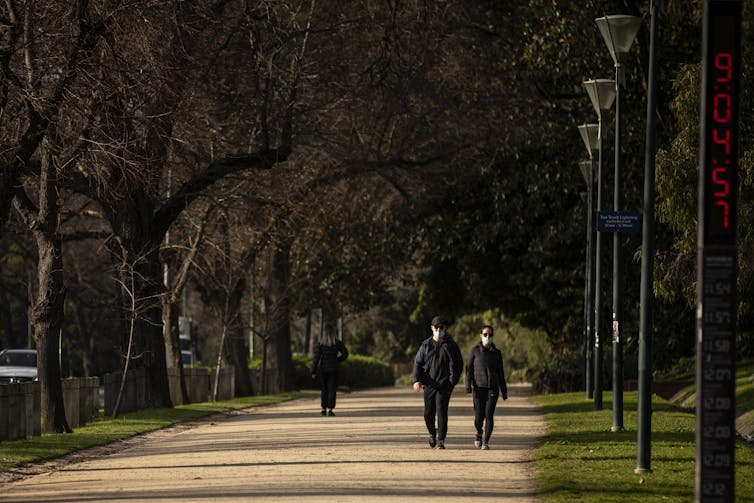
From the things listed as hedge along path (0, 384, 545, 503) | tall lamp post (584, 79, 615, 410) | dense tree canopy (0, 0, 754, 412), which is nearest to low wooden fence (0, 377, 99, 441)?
hedge along path (0, 384, 545, 503)

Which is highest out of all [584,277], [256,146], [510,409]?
[256,146]

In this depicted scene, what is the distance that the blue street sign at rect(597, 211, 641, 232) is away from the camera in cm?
2026

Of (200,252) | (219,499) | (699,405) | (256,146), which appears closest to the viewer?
(699,405)

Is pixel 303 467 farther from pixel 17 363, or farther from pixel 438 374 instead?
pixel 17 363

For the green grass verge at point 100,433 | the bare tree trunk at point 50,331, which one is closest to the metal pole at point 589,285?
the green grass verge at point 100,433

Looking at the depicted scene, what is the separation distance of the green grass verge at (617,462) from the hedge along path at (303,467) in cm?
35

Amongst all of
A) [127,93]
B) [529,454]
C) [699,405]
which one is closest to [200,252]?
[127,93]

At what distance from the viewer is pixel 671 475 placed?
53.3 ft

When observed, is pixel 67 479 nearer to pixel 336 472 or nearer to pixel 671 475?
pixel 336 472

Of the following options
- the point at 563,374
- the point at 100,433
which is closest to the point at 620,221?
the point at 100,433

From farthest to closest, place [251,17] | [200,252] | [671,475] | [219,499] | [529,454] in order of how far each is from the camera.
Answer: [200,252] → [251,17] → [529,454] → [671,475] → [219,499]

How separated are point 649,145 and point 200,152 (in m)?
17.0

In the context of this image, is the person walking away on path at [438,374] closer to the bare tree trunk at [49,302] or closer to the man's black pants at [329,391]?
the bare tree trunk at [49,302]

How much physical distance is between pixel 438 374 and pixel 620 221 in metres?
3.05
